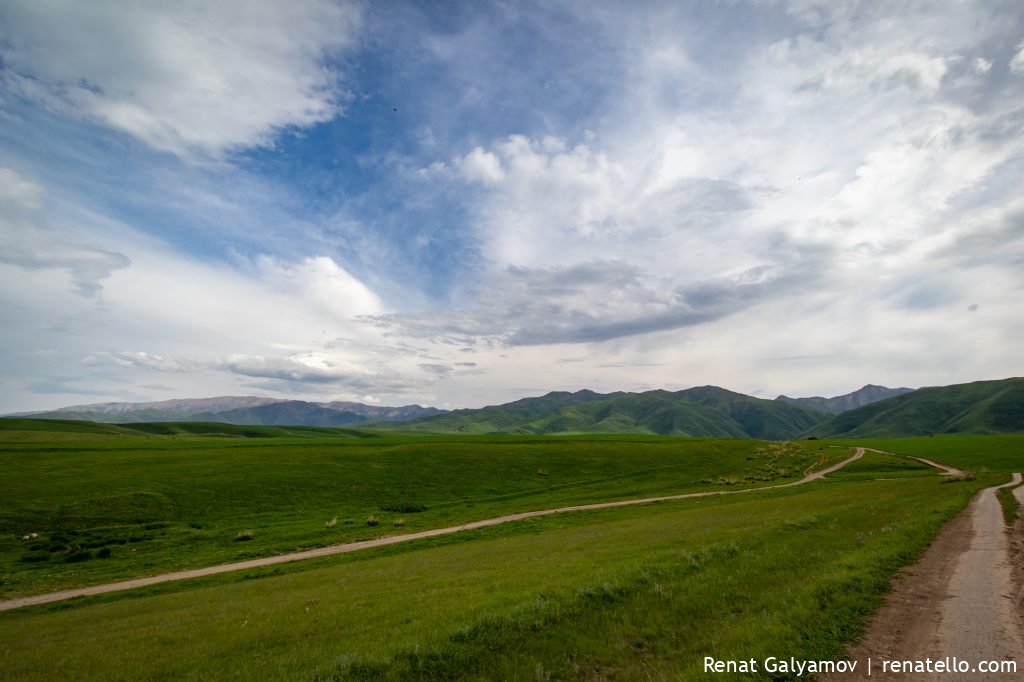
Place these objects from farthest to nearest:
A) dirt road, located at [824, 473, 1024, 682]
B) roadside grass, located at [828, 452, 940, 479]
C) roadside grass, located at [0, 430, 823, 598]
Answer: roadside grass, located at [828, 452, 940, 479]
roadside grass, located at [0, 430, 823, 598]
dirt road, located at [824, 473, 1024, 682]

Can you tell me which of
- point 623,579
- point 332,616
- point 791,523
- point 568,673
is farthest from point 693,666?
point 791,523

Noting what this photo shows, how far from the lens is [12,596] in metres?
25.5

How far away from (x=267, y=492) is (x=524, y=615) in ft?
170

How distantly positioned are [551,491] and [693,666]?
5327cm

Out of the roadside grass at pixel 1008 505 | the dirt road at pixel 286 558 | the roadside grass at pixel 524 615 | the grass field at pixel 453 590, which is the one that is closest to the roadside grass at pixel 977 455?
the roadside grass at pixel 1008 505

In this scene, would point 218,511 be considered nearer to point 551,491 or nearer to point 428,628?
point 551,491

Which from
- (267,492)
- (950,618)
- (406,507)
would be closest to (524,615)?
(950,618)

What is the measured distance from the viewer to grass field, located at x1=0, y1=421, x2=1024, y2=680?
33.4ft

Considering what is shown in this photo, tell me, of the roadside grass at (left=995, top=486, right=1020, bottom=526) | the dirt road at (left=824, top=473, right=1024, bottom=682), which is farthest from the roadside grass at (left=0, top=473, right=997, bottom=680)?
the roadside grass at (left=995, top=486, right=1020, bottom=526)

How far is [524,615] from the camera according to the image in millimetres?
11984

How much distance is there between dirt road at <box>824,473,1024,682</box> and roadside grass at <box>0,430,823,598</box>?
36143mm

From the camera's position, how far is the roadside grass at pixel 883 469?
6390cm

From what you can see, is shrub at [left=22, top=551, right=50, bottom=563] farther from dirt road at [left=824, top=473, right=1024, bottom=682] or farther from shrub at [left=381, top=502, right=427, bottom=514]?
dirt road at [left=824, top=473, right=1024, bottom=682]

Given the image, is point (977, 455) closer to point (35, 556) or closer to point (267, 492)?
point (267, 492)
